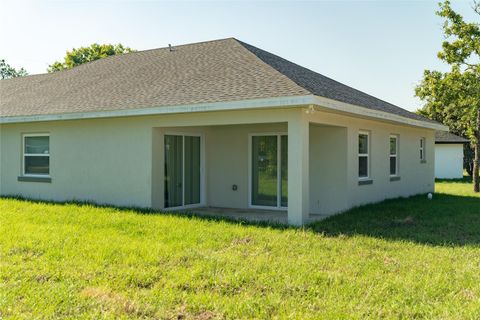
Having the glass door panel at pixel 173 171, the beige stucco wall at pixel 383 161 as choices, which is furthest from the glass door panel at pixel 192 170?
the beige stucco wall at pixel 383 161

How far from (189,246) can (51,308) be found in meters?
2.97

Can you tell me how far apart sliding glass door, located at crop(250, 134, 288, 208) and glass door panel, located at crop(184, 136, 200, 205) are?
5.66ft

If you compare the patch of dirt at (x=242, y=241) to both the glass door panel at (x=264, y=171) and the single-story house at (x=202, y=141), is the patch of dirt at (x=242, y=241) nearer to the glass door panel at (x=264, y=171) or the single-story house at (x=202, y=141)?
the single-story house at (x=202, y=141)

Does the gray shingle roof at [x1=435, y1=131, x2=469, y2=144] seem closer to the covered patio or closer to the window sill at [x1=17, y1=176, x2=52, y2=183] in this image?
the covered patio

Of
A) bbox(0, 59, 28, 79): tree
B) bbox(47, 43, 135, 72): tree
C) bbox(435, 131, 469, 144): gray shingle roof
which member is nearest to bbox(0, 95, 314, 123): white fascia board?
bbox(435, 131, 469, 144): gray shingle roof

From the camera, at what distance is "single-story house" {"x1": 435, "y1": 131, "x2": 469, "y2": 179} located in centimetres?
2973

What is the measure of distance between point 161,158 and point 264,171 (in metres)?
2.94

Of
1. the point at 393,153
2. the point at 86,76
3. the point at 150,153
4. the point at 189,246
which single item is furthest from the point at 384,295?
the point at 86,76

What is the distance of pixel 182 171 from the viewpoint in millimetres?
12953

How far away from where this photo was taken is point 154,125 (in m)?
11.6

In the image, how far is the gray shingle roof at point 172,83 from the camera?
10.6 m

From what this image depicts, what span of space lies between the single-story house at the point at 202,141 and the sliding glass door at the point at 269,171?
0.10 ft

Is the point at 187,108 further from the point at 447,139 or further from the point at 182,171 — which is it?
the point at 447,139

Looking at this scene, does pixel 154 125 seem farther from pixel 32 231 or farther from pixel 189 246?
pixel 189 246
